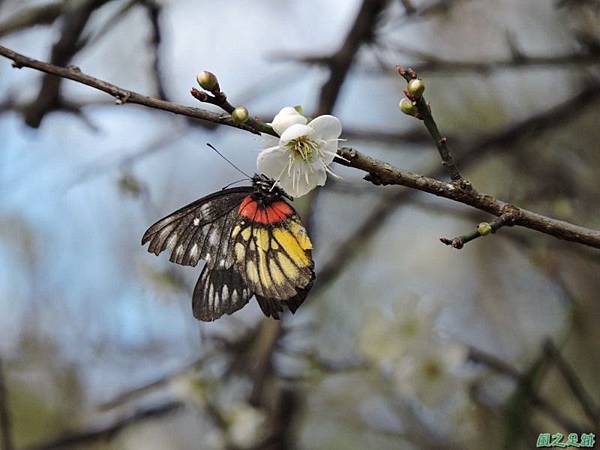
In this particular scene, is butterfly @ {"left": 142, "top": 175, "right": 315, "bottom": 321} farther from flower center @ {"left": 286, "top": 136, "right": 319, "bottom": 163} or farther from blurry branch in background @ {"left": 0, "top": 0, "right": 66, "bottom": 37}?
blurry branch in background @ {"left": 0, "top": 0, "right": 66, "bottom": 37}

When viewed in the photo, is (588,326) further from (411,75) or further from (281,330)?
(411,75)

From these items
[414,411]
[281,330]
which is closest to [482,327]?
[414,411]

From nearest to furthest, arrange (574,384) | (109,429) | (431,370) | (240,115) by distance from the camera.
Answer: (240,115) → (574,384) → (431,370) → (109,429)

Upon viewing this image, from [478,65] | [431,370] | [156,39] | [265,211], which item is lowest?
[265,211]

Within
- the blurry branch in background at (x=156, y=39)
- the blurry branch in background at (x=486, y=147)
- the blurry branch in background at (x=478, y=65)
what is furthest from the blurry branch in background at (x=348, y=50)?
the blurry branch in background at (x=486, y=147)

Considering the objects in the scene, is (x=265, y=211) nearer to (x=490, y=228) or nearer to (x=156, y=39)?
(x=490, y=228)

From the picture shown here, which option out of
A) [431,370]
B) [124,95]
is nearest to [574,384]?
[431,370]
